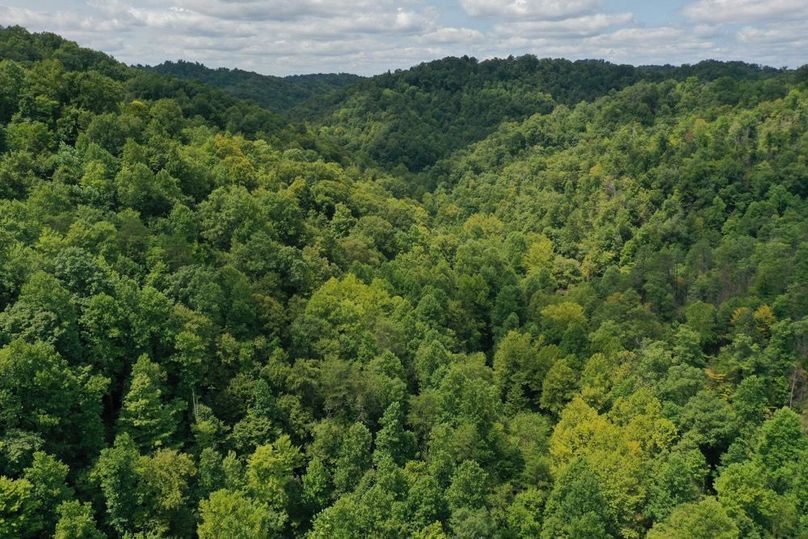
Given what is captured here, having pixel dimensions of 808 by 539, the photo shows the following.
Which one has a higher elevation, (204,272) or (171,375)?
(204,272)

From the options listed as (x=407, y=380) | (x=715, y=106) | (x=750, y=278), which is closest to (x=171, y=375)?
(x=407, y=380)

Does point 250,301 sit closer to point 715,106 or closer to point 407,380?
point 407,380

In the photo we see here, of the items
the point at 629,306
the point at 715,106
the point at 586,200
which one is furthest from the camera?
the point at 715,106

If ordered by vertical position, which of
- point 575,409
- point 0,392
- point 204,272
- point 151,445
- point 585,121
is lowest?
point 575,409

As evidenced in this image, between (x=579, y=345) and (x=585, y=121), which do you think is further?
(x=585, y=121)

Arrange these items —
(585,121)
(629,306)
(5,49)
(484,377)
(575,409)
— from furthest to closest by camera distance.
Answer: (585,121) < (5,49) < (629,306) < (484,377) < (575,409)

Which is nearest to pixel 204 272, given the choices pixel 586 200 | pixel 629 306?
pixel 629 306
